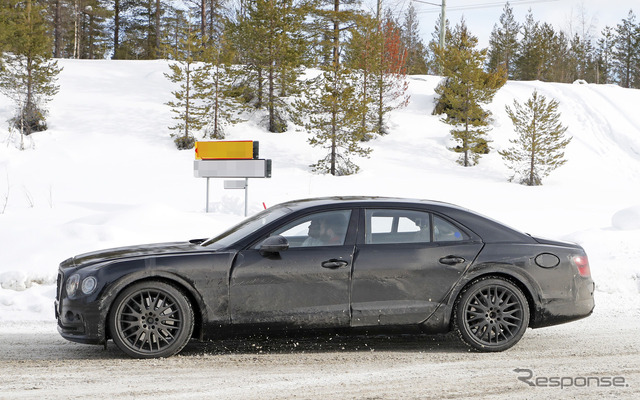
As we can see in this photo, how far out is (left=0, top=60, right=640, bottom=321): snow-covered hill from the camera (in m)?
9.76

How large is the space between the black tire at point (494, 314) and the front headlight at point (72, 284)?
10.6 feet

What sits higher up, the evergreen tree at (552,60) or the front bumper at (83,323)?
the evergreen tree at (552,60)

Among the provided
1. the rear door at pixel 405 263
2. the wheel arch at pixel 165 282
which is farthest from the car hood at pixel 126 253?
the rear door at pixel 405 263

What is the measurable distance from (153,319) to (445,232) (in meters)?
2.66

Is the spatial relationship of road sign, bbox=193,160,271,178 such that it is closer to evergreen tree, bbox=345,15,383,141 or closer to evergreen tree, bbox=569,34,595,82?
evergreen tree, bbox=345,15,383,141

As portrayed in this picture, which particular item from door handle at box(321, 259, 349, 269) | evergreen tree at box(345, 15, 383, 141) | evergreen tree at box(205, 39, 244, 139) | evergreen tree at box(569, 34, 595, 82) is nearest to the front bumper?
door handle at box(321, 259, 349, 269)

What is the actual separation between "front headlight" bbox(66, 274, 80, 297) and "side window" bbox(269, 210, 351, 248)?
1645mm

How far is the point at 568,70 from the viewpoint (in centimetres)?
5525

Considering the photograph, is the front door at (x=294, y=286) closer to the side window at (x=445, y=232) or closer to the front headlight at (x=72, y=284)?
the side window at (x=445, y=232)

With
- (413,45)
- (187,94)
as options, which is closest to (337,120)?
(187,94)

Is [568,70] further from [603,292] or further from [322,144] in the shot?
[603,292]

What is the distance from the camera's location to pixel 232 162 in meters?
15.4

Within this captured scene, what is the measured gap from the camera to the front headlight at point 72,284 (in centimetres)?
540

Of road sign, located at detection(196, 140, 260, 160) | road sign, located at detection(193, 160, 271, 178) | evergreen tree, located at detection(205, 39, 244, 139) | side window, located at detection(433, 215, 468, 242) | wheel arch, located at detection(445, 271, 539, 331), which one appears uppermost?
evergreen tree, located at detection(205, 39, 244, 139)
